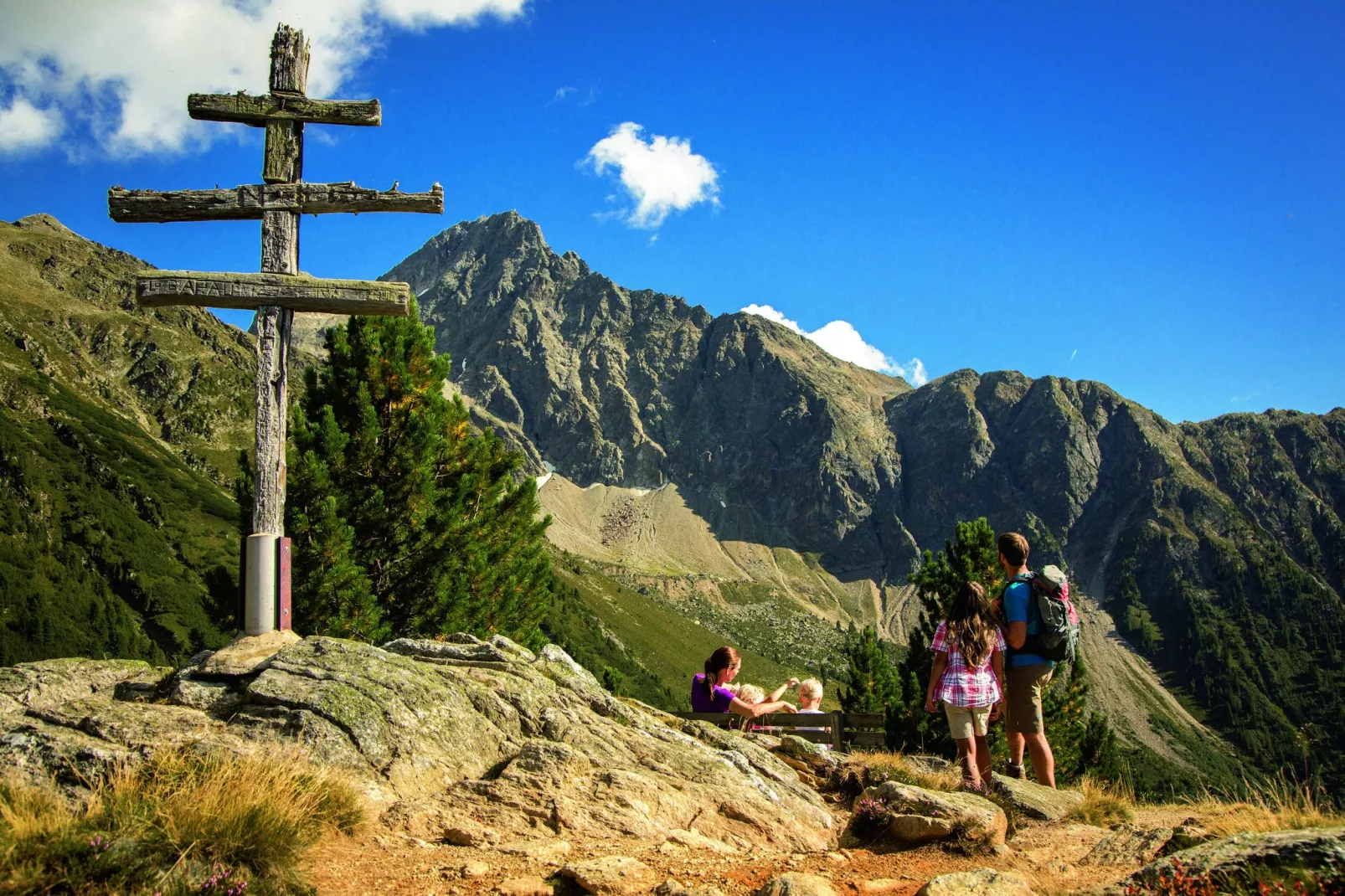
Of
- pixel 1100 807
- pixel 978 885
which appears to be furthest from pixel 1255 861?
pixel 1100 807

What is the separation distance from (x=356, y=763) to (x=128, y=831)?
Answer: 278 centimetres

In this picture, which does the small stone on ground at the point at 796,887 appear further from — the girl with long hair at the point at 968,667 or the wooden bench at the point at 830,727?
the wooden bench at the point at 830,727

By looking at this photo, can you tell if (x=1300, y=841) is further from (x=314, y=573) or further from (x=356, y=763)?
(x=314, y=573)

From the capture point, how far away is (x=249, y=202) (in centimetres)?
1189

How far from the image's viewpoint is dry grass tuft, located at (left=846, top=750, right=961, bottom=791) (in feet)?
30.7

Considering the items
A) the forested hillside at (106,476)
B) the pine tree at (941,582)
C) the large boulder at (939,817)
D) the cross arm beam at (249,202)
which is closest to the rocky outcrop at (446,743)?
the large boulder at (939,817)

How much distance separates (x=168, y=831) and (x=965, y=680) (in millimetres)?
7310

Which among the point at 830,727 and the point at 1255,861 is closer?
the point at 1255,861

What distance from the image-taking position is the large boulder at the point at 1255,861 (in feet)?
15.5

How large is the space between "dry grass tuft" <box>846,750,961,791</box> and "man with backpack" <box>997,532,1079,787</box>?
2.69 feet

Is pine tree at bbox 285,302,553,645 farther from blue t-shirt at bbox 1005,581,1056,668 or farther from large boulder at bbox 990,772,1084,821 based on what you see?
blue t-shirt at bbox 1005,581,1056,668

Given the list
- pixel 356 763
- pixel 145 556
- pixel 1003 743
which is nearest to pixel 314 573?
pixel 356 763

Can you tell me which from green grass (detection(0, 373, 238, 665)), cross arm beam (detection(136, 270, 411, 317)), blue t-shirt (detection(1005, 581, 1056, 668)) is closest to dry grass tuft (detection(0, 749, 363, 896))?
blue t-shirt (detection(1005, 581, 1056, 668))

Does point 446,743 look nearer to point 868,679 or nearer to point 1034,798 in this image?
point 1034,798
